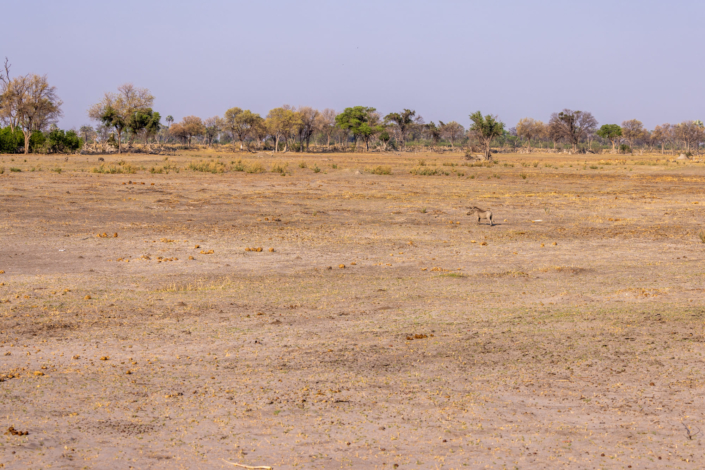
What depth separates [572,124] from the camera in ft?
344

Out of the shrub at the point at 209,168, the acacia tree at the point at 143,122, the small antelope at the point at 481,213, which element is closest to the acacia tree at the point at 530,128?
the acacia tree at the point at 143,122

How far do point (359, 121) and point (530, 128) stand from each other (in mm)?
41174

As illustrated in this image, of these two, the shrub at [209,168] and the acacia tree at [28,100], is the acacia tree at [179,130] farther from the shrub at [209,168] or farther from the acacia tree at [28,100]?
the shrub at [209,168]

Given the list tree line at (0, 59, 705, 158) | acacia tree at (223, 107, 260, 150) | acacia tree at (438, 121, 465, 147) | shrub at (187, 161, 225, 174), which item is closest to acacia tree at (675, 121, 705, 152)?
tree line at (0, 59, 705, 158)

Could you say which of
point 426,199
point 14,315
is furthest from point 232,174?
point 14,315

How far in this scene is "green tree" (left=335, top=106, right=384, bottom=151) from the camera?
341 ft

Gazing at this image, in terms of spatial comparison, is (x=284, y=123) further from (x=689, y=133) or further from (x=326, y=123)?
(x=689, y=133)

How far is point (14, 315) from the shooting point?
8.51 metres

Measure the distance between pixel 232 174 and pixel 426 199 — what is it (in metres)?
14.8

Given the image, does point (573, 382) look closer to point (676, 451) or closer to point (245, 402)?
point (676, 451)

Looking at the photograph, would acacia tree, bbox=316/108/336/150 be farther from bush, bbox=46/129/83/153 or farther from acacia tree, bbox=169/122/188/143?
bush, bbox=46/129/83/153

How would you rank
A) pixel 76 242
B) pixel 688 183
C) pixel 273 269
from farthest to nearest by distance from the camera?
pixel 688 183
pixel 76 242
pixel 273 269

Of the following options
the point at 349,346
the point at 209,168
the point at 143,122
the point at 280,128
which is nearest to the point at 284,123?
the point at 280,128

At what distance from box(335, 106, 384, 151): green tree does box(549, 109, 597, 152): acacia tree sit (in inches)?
1126
